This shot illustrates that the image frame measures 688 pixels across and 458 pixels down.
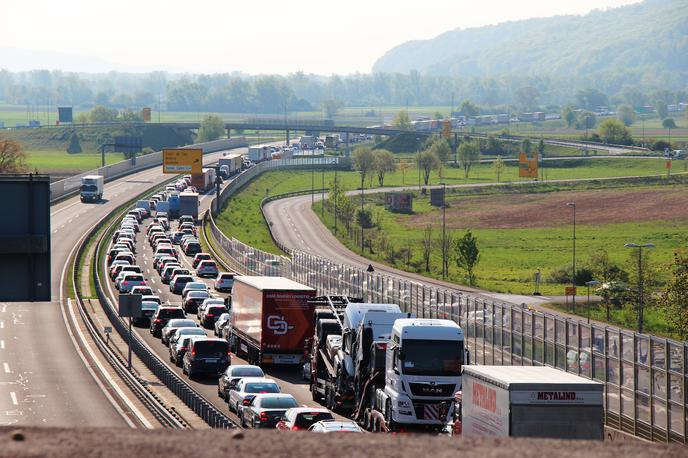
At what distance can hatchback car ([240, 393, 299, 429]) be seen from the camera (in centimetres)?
3381

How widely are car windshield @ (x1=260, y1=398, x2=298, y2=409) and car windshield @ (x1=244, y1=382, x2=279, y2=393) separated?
1.97 metres

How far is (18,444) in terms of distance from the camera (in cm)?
944

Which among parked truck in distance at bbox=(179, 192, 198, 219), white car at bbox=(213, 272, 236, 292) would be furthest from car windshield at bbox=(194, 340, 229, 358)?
parked truck in distance at bbox=(179, 192, 198, 219)

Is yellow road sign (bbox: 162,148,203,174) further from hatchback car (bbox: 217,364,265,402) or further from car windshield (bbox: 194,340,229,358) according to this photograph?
hatchback car (bbox: 217,364,265,402)

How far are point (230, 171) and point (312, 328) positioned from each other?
14085 centimetres

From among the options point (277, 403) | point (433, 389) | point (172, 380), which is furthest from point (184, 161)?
point (433, 389)

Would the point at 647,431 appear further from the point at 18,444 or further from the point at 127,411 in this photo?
the point at 18,444

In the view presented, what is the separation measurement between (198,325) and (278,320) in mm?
13584

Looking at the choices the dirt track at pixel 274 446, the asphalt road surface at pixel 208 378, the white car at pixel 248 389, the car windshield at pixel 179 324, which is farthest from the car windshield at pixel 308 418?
the car windshield at pixel 179 324

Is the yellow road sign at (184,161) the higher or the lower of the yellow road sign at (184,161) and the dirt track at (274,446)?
the lower

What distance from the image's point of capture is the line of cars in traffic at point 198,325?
1334 inches

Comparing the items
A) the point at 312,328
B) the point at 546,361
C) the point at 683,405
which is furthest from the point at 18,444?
the point at 312,328

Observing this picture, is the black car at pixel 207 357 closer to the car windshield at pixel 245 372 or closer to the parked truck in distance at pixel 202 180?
the car windshield at pixel 245 372

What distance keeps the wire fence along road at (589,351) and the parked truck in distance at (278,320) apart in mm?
4869
